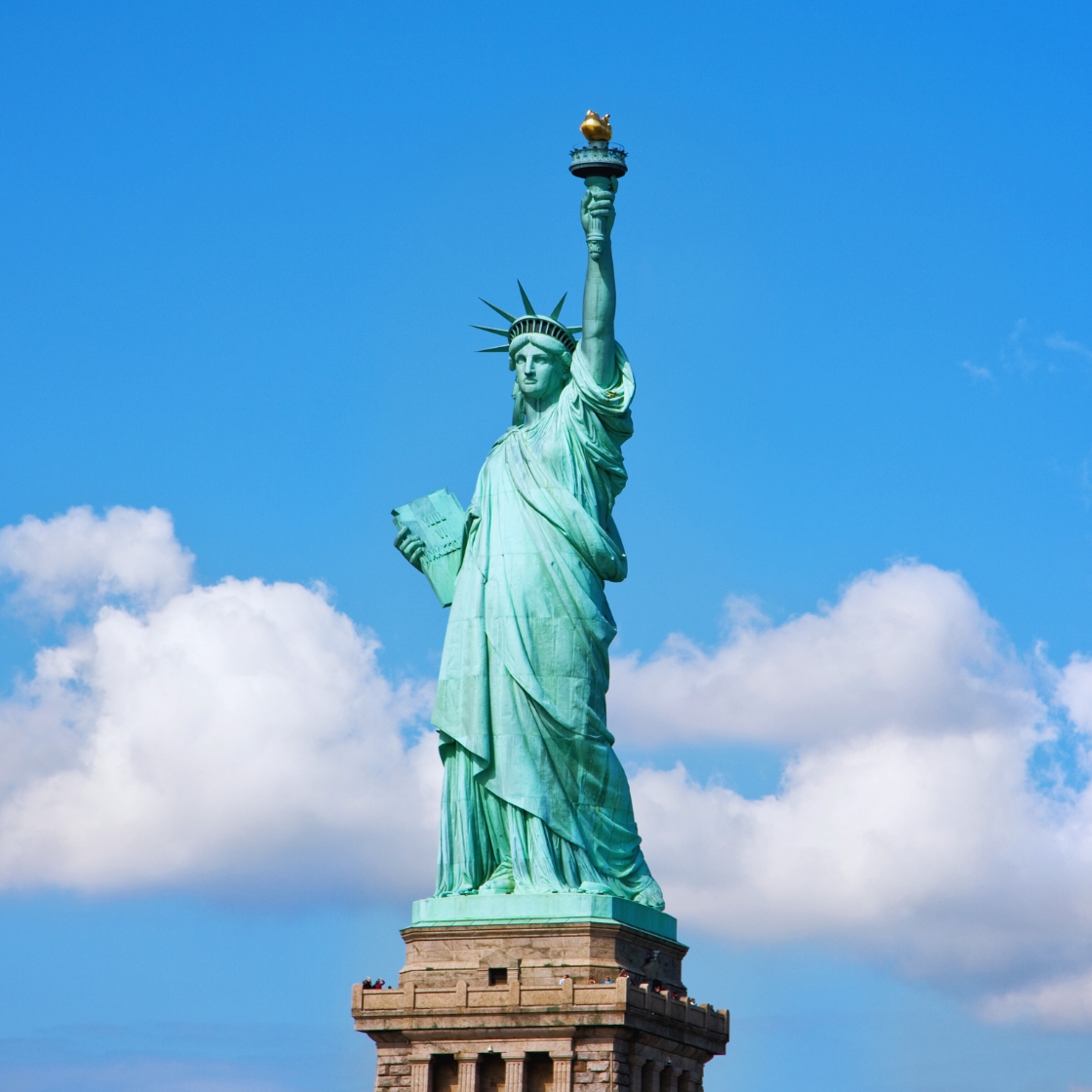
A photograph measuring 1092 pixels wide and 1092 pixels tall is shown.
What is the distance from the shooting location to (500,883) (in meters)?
46.7

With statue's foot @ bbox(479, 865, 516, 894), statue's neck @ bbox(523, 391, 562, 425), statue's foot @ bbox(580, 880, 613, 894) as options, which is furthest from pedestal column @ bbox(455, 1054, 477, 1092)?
statue's neck @ bbox(523, 391, 562, 425)

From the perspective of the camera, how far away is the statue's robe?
154 feet

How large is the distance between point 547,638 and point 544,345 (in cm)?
502

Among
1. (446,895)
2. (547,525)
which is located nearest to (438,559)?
(547,525)

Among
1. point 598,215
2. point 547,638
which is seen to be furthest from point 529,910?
point 598,215

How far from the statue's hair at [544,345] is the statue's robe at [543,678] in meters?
0.57

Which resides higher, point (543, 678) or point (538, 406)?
point (538, 406)

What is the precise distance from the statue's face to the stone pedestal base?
351 inches

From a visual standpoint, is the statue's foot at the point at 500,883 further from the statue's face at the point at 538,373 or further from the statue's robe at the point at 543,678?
the statue's face at the point at 538,373

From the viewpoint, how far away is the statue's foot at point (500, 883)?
46.7m

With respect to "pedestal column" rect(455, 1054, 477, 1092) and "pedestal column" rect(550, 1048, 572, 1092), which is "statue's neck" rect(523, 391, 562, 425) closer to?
"pedestal column" rect(550, 1048, 572, 1092)

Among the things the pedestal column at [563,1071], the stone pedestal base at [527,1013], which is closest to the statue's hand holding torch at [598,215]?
the stone pedestal base at [527,1013]

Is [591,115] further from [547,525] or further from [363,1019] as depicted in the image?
[363,1019]

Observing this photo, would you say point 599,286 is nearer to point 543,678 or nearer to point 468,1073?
point 543,678
